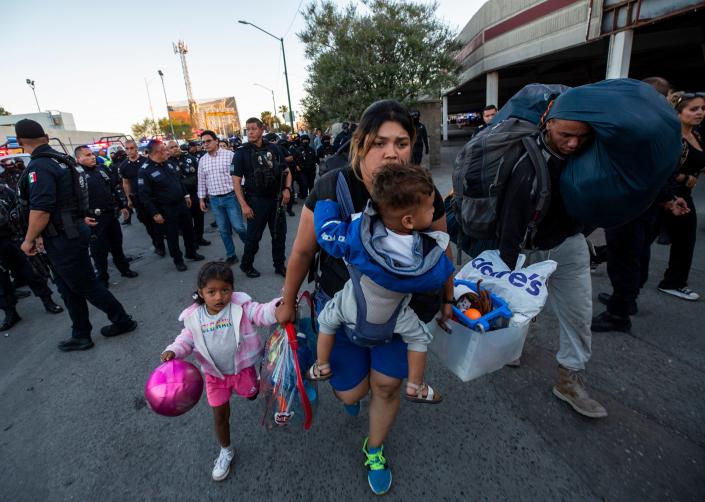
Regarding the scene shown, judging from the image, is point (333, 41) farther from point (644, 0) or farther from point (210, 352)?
point (210, 352)

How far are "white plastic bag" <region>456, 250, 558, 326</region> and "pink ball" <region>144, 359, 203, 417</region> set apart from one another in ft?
5.12

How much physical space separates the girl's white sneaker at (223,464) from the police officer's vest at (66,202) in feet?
8.47

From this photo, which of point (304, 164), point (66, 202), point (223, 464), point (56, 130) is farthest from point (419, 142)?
point (56, 130)

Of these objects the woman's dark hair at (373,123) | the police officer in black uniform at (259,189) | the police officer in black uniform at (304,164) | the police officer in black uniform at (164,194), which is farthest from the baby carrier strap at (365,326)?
the police officer in black uniform at (304,164)

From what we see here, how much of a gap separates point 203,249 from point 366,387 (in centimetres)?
584

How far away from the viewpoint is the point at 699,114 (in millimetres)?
3146

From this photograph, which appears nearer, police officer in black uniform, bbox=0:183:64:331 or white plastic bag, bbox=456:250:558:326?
white plastic bag, bbox=456:250:558:326

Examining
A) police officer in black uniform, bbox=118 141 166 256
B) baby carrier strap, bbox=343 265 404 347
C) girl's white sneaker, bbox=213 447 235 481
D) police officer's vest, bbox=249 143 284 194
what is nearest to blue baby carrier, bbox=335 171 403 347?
baby carrier strap, bbox=343 265 404 347

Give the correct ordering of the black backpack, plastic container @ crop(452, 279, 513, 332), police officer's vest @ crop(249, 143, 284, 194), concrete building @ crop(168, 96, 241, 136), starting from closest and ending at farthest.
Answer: plastic container @ crop(452, 279, 513, 332) < the black backpack < police officer's vest @ crop(249, 143, 284, 194) < concrete building @ crop(168, 96, 241, 136)

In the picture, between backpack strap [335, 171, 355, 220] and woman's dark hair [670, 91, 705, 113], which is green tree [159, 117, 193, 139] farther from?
backpack strap [335, 171, 355, 220]

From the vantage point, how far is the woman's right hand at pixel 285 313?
6.02 ft

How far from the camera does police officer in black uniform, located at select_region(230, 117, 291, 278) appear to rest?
15.9 ft

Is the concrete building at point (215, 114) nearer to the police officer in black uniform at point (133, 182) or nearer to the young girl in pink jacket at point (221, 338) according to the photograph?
the police officer in black uniform at point (133, 182)

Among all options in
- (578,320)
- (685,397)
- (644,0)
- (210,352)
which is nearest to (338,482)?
(210,352)
